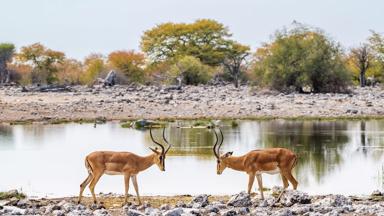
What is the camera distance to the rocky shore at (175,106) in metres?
41.0

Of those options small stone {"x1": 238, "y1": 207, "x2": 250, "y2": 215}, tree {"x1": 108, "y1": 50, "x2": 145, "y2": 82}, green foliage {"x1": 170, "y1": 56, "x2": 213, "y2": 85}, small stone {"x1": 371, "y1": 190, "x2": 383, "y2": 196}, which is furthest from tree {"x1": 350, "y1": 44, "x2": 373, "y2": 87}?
small stone {"x1": 238, "y1": 207, "x2": 250, "y2": 215}

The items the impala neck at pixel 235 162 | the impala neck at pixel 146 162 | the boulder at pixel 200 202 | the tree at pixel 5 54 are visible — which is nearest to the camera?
the boulder at pixel 200 202

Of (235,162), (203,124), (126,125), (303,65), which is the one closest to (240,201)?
(235,162)

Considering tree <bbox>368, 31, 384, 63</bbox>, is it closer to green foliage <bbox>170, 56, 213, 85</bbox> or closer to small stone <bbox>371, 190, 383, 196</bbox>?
green foliage <bbox>170, 56, 213, 85</bbox>

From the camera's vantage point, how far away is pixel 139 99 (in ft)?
153

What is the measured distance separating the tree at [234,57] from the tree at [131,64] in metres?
7.77

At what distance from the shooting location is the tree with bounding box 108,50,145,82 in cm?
8119

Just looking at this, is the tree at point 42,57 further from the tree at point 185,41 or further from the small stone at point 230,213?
the small stone at point 230,213

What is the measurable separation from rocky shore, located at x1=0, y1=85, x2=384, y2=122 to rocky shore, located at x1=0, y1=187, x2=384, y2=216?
24.7m

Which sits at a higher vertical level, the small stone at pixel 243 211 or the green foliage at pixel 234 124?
the green foliage at pixel 234 124

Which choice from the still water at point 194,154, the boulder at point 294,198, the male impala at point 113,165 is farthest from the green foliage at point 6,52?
the boulder at point 294,198

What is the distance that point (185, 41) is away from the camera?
84375mm

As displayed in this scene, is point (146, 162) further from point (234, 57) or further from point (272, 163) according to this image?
point (234, 57)

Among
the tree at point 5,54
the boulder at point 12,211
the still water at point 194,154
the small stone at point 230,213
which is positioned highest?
the tree at point 5,54
